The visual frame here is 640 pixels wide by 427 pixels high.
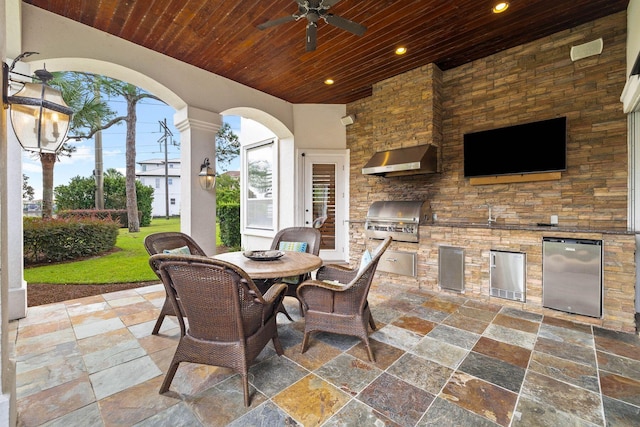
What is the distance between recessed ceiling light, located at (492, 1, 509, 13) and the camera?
284cm

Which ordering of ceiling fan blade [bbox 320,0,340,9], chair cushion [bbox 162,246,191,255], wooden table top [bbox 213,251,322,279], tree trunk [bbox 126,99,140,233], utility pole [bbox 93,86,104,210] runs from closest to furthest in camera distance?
wooden table top [bbox 213,251,322,279], ceiling fan blade [bbox 320,0,340,9], chair cushion [bbox 162,246,191,255], tree trunk [bbox 126,99,140,233], utility pole [bbox 93,86,104,210]

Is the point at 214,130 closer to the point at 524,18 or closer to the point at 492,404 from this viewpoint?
the point at 524,18

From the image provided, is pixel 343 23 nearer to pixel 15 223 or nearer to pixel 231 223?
pixel 15 223

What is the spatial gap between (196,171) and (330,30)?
2.65 m

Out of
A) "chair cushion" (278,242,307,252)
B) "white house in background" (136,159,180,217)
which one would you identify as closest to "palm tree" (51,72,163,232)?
"chair cushion" (278,242,307,252)

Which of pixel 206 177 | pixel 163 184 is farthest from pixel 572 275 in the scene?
pixel 163 184

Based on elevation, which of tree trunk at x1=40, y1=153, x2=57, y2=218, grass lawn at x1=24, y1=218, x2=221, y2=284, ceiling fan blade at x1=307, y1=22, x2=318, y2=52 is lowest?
grass lawn at x1=24, y1=218, x2=221, y2=284

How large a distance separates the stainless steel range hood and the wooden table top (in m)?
2.19

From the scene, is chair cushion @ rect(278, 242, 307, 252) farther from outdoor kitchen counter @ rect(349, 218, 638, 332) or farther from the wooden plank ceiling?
the wooden plank ceiling

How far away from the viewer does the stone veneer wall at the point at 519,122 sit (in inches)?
125

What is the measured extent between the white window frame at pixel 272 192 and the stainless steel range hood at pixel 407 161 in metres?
2.24

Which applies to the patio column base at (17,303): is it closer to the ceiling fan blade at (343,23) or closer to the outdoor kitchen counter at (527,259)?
the ceiling fan blade at (343,23)

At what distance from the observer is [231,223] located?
312 inches

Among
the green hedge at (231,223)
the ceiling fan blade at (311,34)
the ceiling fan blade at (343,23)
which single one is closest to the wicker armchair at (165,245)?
the ceiling fan blade at (311,34)
